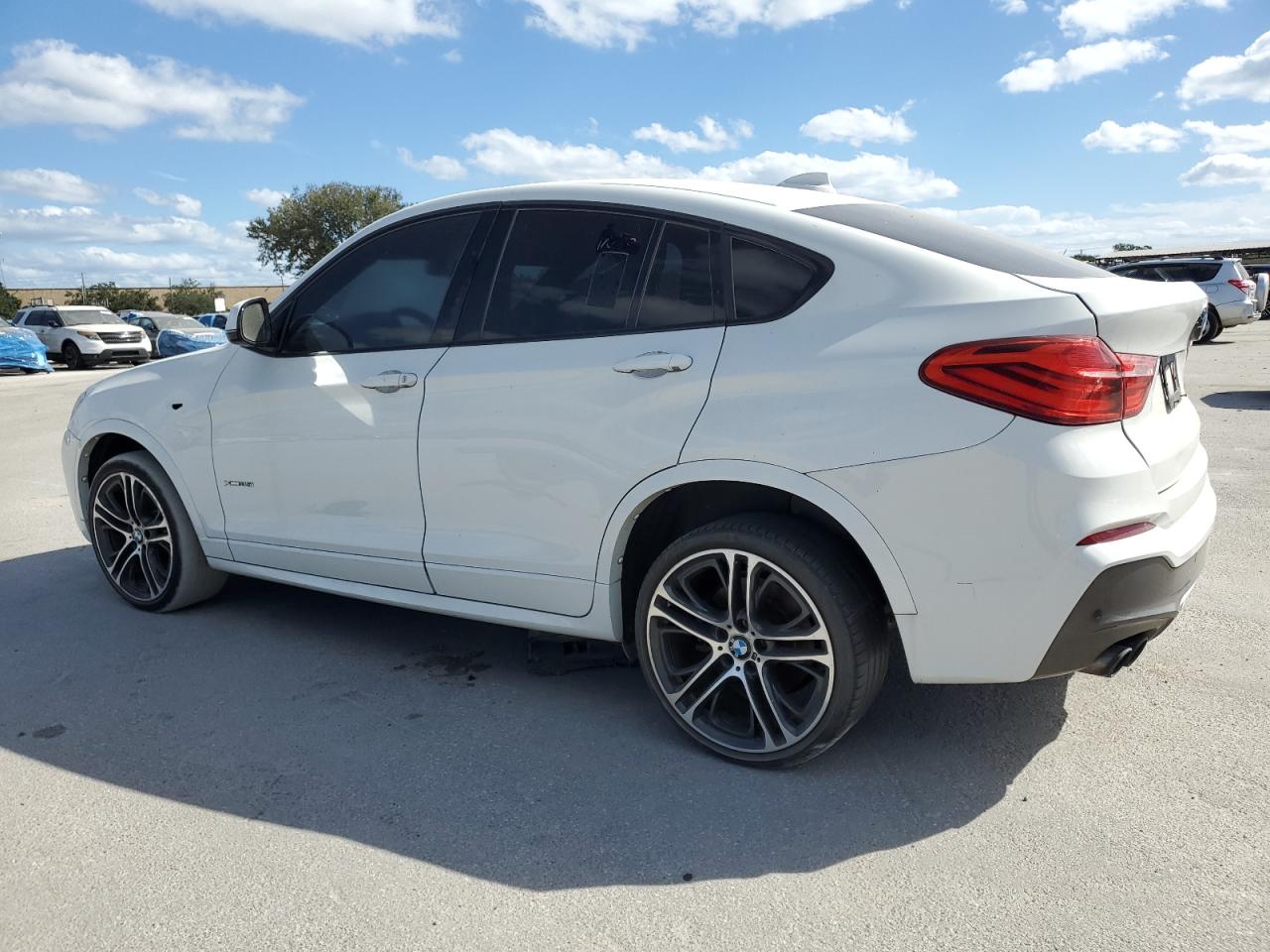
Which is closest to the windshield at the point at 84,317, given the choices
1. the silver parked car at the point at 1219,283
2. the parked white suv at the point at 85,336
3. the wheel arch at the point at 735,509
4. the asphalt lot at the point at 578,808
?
the parked white suv at the point at 85,336

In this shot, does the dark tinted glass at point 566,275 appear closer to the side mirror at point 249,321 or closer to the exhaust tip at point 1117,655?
the side mirror at point 249,321

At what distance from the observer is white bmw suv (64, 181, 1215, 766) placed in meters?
2.56

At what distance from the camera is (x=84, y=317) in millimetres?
25672

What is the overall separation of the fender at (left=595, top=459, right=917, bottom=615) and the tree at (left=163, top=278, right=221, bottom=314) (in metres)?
71.0

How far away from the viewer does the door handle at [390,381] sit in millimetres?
3559

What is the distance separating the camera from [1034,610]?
257 centimetres

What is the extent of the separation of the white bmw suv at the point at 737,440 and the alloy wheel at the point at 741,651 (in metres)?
0.01

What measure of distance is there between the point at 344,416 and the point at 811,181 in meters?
1.98

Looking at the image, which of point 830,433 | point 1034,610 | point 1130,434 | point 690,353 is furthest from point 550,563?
point 1130,434

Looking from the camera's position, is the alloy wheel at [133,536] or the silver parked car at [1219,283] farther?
the silver parked car at [1219,283]

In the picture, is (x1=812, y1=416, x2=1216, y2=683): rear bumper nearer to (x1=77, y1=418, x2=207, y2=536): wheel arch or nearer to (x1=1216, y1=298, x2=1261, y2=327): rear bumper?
(x1=77, y1=418, x2=207, y2=536): wheel arch

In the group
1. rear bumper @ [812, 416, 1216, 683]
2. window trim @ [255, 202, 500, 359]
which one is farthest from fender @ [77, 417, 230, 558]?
rear bumper @ [812, 416, 1216, 683]

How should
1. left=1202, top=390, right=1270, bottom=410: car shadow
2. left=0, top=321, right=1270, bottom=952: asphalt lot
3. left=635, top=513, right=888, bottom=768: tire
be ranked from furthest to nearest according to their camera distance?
left=1202, top=390, right=1270, bottom=410: car shadow, left=635, top=513, right=888, bottom=768: tire, left=0, top=321, right=1270, bottom=952: asphalt lot

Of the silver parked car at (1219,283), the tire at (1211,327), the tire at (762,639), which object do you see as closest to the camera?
the tire at (762,639)
